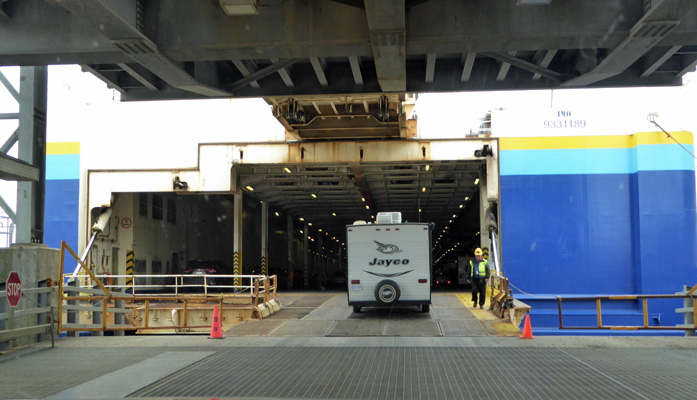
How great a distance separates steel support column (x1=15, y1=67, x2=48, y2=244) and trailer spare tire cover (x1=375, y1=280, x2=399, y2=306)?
357 inches

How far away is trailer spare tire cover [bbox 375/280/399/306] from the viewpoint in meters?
18.4

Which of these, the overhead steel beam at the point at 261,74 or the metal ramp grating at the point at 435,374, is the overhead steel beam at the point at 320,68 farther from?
the metal ramp grating at the point at 435,374

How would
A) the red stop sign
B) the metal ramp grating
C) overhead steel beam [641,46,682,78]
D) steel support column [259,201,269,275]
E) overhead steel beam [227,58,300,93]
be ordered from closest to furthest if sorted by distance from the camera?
the metal ramp grating, the red stop sign, overhead steel beam [641,46,682,78], overhead steel beam [227,58,300,93], steel support column [259,201,269,275]

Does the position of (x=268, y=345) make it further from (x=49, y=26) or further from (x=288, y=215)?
(x=288, y=215)

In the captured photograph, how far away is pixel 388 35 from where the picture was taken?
984 centimetres

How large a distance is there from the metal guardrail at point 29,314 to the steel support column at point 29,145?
3.61 feet

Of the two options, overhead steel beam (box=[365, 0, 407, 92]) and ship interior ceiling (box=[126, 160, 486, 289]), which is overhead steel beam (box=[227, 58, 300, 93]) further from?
ship interior ceiling (box=[126, 160, 486, 289])

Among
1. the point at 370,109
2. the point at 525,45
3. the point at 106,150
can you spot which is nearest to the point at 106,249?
the point at 106,150

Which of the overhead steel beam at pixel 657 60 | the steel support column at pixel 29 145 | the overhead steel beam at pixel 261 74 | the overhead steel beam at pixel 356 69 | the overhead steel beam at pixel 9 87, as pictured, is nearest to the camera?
the overhead steel beam at pixel 657 60

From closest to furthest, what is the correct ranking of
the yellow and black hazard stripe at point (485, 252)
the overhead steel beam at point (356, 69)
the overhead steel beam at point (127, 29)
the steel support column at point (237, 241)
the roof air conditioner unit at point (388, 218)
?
1. the overhead steel beam at point (127, 29)
2. the overhead steel beam at point (356, 69)
3. the roof air conditioner unit at point (388, 218)
4. the yellow and black hazard stripe at point (485, 252)
5. the steel support column at point (237, 241)

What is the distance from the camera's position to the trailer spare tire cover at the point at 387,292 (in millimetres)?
18359

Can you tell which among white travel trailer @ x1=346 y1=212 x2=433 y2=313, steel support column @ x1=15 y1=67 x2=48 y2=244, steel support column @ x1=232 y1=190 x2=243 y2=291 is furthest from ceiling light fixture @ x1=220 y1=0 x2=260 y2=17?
steel support column @ x1=232 y1=190 x2=243 y2=291

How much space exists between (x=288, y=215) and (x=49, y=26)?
129 ft

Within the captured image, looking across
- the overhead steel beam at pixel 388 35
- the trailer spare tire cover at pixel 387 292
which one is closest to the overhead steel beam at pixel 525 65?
the overhead steel beam at pixel 388 35
